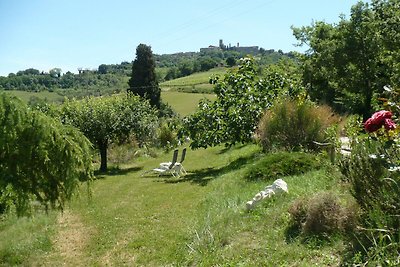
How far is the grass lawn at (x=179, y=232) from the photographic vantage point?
5.66 meters

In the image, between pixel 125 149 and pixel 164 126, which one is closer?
pixel 125 149

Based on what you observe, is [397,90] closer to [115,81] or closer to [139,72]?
[139,72]

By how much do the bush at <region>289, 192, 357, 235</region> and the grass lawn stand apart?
0.65 ft

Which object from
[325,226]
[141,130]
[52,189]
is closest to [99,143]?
[141,130]

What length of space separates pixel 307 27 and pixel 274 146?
23.7 meters

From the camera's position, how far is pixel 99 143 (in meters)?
22.3

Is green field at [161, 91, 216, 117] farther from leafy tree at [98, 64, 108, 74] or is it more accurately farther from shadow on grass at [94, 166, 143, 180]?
leafy tree at [98, 64, 108, 74]

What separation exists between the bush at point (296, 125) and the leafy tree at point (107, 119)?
10239mm

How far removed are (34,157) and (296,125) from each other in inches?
A: 339

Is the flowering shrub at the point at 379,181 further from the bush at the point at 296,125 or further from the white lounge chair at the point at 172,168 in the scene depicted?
the white lounge chair at the point at 172,168

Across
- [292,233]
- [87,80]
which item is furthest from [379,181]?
[87,80]

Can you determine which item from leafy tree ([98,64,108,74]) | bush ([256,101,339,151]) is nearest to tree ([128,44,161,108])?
bush ([256,101,339,151])

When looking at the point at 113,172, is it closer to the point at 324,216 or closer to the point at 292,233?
the point at 292,233

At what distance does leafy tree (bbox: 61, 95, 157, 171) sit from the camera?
2128 centimetres
